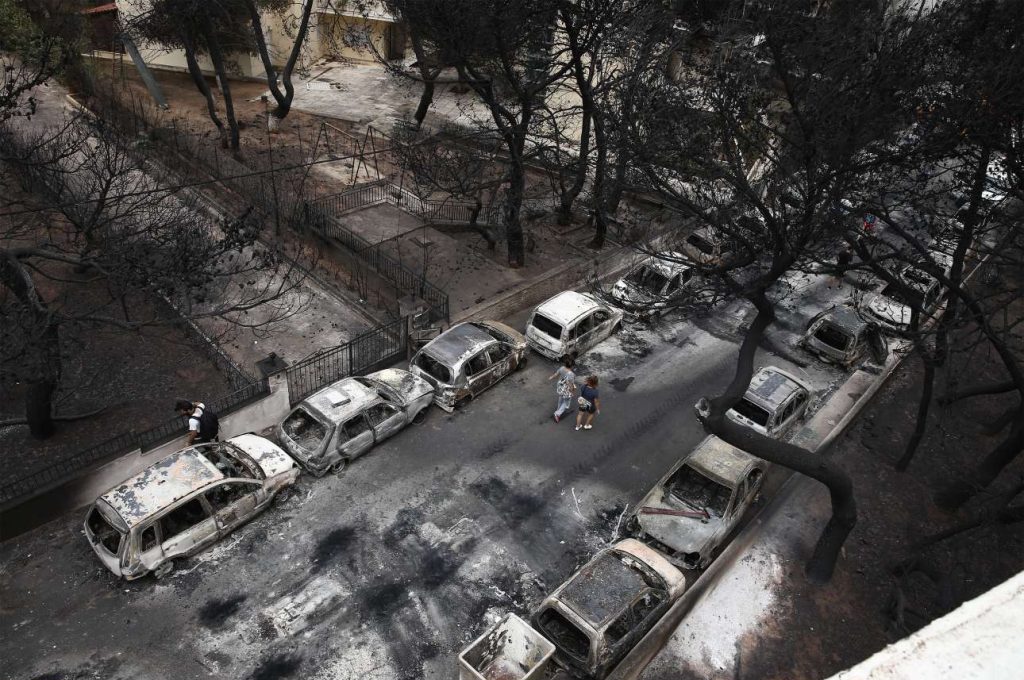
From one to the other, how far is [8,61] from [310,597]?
3285 cm

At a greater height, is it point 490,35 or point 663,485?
point 490,35

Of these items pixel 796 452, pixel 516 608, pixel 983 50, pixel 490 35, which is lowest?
pixel 516 608

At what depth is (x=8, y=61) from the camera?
31156 mm

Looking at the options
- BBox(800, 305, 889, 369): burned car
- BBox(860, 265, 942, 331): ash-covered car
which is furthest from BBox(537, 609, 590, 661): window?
BBox(860, 265, 942, 331): ash-covered car

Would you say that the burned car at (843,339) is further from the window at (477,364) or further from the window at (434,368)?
the window at (434,368)

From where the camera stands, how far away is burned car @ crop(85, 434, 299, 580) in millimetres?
10156

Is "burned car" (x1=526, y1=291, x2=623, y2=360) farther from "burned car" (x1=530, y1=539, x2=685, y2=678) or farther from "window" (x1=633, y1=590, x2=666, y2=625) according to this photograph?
"window" (x1=633, y1=590, x2=666, y2=625)

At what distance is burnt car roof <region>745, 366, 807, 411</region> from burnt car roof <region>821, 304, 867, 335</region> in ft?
10.3

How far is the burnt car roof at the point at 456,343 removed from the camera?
47.8 ft

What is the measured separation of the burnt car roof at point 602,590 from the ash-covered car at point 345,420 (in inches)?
196

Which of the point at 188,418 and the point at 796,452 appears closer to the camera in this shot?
the point at 796,452

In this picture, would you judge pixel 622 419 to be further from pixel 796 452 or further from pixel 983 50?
pixel 983 50

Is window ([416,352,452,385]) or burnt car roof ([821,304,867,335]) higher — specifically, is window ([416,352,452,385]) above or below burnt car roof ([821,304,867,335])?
below

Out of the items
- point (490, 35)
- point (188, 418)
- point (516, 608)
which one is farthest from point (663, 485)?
Result: point (490, 35)
